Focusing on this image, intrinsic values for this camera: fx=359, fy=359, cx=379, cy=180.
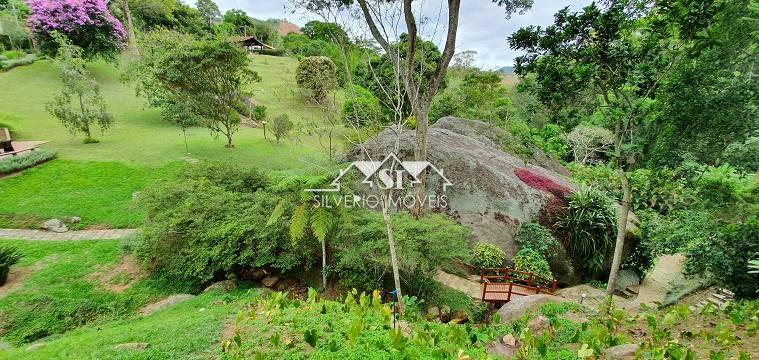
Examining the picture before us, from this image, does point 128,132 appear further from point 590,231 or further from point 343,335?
point 590,231

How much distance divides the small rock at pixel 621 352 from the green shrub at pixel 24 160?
17.9 m

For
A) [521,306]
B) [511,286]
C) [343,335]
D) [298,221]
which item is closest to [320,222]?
[298,221]

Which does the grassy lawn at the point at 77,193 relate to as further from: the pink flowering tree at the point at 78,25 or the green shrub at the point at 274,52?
the green shrub at the point at 274,52

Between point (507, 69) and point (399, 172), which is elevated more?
point (507, 69)

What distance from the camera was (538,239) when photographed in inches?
396

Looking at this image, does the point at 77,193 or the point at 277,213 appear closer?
the point at 277,213

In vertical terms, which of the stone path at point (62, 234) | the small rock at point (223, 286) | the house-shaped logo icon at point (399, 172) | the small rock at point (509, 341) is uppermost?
the house-shaped logo icon at point (399, 172)

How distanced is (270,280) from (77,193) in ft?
27.7

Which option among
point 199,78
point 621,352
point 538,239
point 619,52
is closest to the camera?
point 621,352

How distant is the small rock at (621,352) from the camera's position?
3416mm

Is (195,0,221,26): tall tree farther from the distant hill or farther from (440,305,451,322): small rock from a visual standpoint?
(440,305,451,322): small rock

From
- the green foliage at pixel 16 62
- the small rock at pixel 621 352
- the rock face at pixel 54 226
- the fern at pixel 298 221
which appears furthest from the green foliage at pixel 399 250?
the green foliage at pixel 16 62

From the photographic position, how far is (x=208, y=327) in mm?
4840

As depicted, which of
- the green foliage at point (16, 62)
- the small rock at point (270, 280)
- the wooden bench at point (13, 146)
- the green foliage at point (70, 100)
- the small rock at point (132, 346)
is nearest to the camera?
the small rock at point (132, 346)
